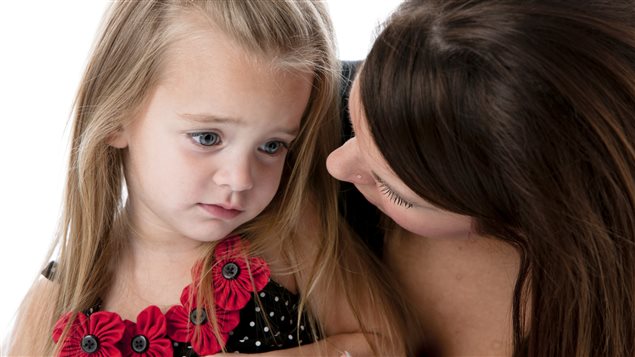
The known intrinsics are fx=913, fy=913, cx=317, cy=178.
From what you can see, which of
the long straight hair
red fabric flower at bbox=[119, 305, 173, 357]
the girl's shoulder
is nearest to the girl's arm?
the girl's shoulder

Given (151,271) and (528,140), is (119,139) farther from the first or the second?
(528,140)

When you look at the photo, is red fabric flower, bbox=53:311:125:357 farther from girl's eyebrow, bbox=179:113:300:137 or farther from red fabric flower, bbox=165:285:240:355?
girl's eyebrow, bbox=179:113:300:137

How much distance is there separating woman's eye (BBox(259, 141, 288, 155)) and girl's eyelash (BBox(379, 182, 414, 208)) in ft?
0.62

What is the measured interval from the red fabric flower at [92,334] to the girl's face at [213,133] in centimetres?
17

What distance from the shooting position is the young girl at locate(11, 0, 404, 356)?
120 centimetres

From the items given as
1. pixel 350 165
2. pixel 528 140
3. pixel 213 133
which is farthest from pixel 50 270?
pixel 528 140

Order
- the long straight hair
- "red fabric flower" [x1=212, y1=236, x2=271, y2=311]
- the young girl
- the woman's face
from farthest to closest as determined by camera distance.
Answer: "red fabric flower" [x1=212, y1=236, x2=271, y2=311] < the young girl < the woman's face < the long straight hair

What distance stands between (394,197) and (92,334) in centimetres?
48

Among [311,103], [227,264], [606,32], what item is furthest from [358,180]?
[606,32]

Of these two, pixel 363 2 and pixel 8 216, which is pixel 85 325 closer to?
pixel 8 216

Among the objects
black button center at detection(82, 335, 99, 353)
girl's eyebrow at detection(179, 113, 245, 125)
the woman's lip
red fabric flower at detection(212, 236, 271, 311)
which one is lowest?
black button center at detection(82, 335, 99, 353)

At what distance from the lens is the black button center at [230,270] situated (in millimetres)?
1316

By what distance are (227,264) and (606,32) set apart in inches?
24.7

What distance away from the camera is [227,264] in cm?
133
